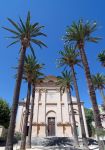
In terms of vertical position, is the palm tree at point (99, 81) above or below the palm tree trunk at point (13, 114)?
above

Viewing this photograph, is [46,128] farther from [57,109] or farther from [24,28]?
[24,28]

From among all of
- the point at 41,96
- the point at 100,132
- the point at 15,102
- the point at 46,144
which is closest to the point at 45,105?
the point at 41,96

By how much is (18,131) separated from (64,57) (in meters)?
21.6

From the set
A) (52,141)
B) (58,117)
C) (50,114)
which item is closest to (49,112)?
(50,114)

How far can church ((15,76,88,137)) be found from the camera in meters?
39.7

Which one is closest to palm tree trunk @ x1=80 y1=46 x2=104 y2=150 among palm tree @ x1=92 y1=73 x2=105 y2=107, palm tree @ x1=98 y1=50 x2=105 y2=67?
palm tree @ x1=98 y1=50 x2=105 y2=67

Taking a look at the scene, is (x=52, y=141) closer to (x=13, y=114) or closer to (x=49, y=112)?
(x=49, y=112)

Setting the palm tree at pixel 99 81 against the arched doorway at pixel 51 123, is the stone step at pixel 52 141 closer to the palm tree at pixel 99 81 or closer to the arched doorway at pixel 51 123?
the arched doorway at pixel 51 123

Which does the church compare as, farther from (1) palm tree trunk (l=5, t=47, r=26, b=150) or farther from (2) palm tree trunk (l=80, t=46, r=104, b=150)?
(1) palm tree trunk (l=5, t=47, r=26, b=150)

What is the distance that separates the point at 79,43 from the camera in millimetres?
21047

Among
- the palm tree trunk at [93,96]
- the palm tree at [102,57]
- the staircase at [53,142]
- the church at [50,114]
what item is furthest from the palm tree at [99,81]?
the palm tree trunk at [93,96]

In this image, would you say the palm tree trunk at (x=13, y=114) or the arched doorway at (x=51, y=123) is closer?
the palm tree trunk at (x=13, y=114)

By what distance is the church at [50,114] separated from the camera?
1563 inches

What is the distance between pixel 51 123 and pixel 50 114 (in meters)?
2.30
